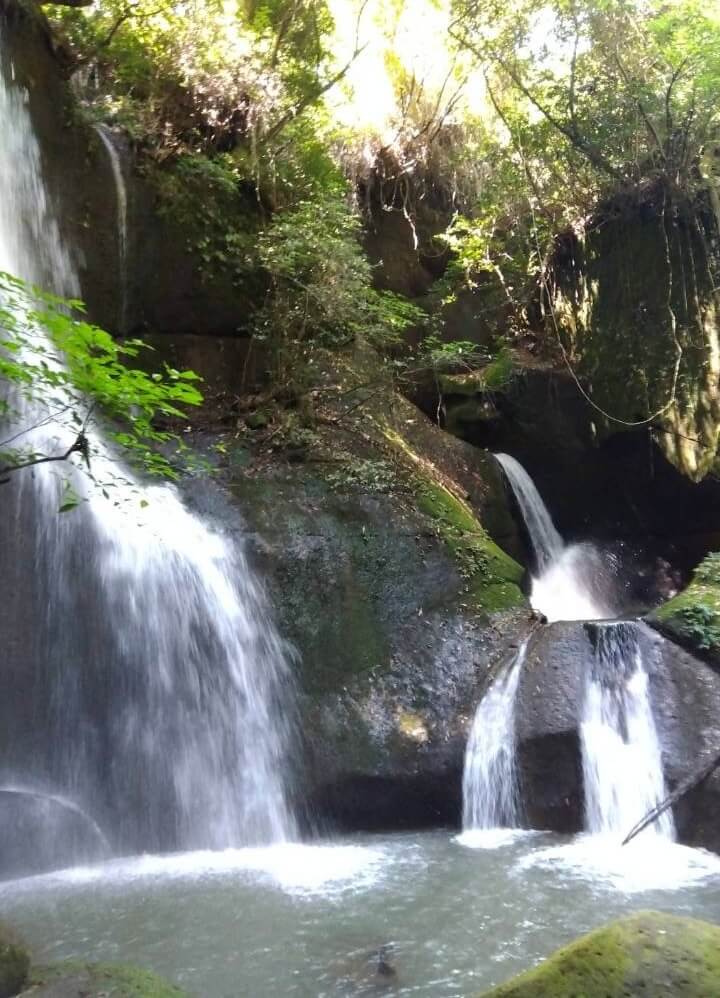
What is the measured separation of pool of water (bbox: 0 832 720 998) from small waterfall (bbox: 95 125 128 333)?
6389mm

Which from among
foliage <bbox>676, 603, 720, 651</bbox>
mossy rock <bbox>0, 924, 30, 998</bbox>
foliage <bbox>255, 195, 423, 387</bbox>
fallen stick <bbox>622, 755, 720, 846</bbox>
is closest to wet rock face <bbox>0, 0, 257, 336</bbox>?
foliage <bbox>255, 195, 423, 387</bbox>

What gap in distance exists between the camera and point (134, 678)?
6219 mm

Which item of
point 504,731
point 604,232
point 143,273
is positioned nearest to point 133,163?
point 143,273

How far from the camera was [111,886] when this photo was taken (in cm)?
498

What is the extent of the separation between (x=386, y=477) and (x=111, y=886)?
485cm

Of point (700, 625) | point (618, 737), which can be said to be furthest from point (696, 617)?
point (618, 737)

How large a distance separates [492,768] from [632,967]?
407cm

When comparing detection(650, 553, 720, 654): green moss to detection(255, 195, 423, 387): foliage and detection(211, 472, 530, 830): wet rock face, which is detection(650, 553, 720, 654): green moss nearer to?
detection(211, 472, 530, 830): wet rock face

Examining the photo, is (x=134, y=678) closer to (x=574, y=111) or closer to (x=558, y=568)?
(x=558, y=568)

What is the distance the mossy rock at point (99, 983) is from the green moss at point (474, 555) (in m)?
4.78

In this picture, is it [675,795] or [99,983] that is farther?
[675,795]

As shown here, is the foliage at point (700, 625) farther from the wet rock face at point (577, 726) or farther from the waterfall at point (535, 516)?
the waterfall at point (535, 516)

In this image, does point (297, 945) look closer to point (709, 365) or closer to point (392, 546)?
point (392, 546)

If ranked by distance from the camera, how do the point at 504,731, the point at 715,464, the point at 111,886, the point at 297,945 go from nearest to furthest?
1. the point at 297,945
2. the point at 111,886
3. the point at 504,731
4. the point at 715,464
